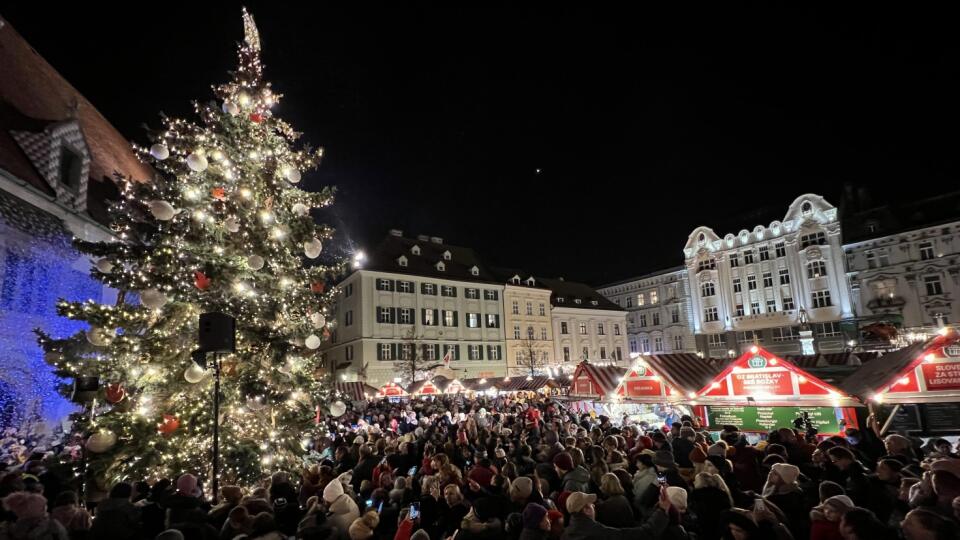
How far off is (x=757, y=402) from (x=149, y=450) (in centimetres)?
1053

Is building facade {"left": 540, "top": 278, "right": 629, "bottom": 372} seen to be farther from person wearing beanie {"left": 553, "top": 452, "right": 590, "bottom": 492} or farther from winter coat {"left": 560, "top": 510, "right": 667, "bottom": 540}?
winter coat {"left": 560, "top": 510, "right": 667, "bottom": 540}

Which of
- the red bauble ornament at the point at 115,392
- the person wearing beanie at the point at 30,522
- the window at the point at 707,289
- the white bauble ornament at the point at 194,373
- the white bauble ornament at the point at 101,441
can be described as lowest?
the person wearing beanie at the point at 30,522

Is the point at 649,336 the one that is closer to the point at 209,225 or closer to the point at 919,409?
the point at 919,409

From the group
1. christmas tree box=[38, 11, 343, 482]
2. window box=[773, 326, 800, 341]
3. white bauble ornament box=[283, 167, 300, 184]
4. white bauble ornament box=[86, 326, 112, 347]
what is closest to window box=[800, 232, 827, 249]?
window box=[773, 326, 800, 341]

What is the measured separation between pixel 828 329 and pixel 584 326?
22860mm

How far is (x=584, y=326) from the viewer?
55.2 metres

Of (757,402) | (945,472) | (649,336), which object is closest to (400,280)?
(649,336)

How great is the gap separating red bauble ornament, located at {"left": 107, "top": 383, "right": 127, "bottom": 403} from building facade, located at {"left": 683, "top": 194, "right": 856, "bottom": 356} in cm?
5053

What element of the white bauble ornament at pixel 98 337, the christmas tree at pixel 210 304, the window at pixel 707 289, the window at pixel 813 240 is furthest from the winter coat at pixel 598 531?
the window at pixel 707 289

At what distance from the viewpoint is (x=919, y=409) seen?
39.1ft

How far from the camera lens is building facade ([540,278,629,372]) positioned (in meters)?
53.3

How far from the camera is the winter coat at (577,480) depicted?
20.6ft

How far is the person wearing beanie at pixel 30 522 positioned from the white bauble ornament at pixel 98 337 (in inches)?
110

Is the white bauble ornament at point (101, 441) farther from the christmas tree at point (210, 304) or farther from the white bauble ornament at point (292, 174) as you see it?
the white bauble ornament at point (292, 174)
